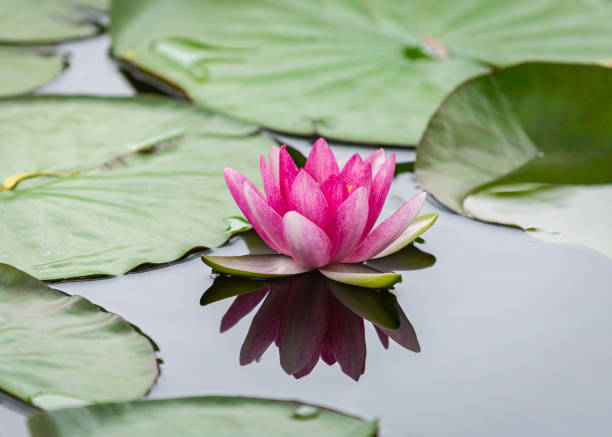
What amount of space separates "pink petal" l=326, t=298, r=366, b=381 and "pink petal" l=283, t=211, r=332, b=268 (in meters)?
0.10

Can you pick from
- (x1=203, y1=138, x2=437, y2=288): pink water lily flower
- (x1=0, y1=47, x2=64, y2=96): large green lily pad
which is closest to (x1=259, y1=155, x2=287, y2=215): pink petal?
(x1=203, y1=138, x2=437, y2=288): pink water lily flower

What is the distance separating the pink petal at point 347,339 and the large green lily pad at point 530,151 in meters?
0.54

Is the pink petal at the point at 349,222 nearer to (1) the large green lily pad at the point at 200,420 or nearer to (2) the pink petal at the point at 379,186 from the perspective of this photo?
(2) the pink petal at the point at 379,186

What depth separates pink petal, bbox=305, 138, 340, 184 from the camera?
5.44ft

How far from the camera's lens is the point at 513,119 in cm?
223

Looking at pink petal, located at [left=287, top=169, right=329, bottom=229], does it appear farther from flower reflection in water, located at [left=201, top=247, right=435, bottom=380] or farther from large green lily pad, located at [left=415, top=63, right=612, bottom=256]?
large green lily pad, located at [left=415, top=63, right=612, bottom=256]

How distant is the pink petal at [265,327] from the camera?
4.66 feet

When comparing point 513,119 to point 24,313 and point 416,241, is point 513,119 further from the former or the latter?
point 24,313

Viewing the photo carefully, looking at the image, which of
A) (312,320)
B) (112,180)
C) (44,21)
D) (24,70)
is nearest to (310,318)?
(312,320)

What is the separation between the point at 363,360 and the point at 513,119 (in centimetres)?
115

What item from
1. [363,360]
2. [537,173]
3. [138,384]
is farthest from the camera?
[537,173]

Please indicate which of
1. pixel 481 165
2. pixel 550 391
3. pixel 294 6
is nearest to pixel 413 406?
pixel 550 391

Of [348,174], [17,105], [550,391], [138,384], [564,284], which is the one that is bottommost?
[138,384]

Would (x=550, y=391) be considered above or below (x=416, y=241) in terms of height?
below
